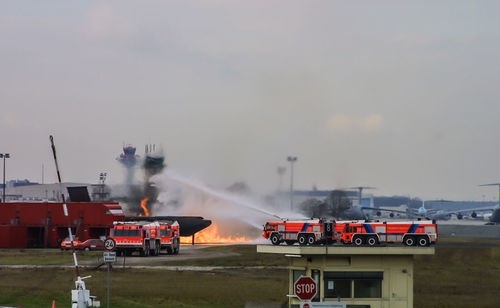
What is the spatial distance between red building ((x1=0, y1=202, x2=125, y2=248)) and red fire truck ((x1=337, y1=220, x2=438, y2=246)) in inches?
2219

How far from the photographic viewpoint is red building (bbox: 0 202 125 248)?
95.1 metres

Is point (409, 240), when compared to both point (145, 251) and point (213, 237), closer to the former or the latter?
point (145, 251)

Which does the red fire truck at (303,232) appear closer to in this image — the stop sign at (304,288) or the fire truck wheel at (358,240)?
the fire truck wheel at (358,240)

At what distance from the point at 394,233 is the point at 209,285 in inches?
632

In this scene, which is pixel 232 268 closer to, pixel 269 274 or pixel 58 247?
pixel 269 274

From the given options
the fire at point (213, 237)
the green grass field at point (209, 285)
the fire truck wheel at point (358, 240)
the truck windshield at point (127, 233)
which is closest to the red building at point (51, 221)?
the truck windshield at point (127, 233)

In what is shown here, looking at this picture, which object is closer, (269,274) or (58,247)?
(269,274)

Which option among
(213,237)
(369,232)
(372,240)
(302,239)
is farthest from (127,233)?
(372,240)

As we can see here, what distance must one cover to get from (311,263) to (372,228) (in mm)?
13402

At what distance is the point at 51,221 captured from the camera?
9594 centimetres

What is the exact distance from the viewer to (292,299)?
102 ft

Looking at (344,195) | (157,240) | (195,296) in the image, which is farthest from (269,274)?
(344,195)

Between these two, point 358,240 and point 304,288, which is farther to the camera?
point 358,240

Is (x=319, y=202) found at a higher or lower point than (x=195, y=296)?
higher
